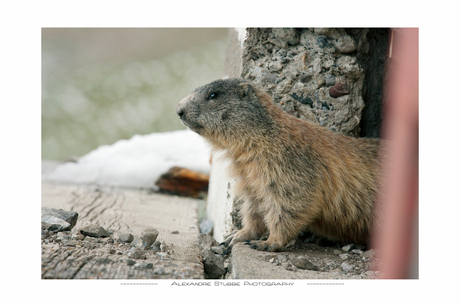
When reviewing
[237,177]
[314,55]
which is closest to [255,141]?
[237,177]

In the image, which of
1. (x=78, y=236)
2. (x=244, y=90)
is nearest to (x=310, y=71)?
(x=244, y=90)

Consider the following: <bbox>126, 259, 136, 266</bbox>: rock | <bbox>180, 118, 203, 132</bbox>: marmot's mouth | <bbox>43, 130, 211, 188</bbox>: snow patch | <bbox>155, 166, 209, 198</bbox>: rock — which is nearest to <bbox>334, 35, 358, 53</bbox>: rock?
<bbox>180, 118, 203, 132</bbox>: marmot's mouth

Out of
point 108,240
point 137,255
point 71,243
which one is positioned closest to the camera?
point 137,255

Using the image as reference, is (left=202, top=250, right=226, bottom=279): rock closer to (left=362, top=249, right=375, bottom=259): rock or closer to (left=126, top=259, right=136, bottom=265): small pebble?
(left=126, top=259, right=136, bottom=265): small pebble

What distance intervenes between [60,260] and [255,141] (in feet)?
5.36

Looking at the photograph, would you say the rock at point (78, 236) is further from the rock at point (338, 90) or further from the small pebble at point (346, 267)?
the rock at point (338, 90)

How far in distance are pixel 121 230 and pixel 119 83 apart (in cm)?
292

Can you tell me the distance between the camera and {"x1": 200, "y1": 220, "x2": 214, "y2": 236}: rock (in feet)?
14.8

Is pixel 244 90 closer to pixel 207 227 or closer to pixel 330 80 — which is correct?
pixel 330 80

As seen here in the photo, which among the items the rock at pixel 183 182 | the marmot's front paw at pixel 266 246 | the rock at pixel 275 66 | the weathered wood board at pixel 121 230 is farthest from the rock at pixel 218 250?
the rock at pixel 183 182

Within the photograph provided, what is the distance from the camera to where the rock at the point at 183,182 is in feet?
19.9

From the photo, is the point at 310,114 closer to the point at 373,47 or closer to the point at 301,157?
the point at 301,157

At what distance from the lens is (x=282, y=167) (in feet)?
10.3

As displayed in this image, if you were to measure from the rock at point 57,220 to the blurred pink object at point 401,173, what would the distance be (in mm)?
2370
